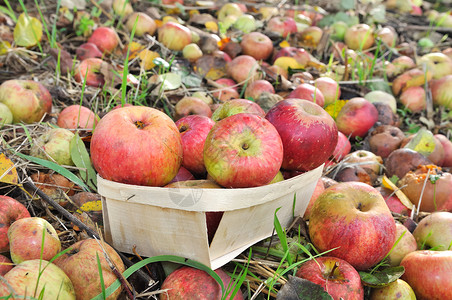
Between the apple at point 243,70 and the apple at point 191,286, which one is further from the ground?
the apple at point 191,286

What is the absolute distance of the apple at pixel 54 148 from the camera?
247 cm

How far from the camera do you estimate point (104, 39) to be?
4.28 meters

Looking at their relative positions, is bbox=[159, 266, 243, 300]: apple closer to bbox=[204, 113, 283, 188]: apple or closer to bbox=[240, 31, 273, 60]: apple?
bbox=[204, 113, 283, 188]: apple

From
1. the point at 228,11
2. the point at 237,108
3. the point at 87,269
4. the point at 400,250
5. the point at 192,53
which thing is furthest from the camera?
the point at 228,11

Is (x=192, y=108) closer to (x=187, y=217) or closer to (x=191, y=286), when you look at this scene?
(x=187, y=217)

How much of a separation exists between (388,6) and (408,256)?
234 inches

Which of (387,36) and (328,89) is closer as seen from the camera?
(328,89)

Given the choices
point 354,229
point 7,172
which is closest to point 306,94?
point 354,229

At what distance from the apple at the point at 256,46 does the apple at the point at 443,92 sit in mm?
1728

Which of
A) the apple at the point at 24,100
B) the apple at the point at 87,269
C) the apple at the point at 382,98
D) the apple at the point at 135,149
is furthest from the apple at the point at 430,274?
the apple at the point at 24,100

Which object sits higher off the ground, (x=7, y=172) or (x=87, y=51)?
(x=7, y=172)

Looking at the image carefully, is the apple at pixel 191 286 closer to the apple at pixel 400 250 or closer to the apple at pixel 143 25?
the apple at pixel 400 250

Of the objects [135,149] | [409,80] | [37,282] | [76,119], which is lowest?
[409,80]

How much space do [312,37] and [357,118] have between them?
1953 mm
